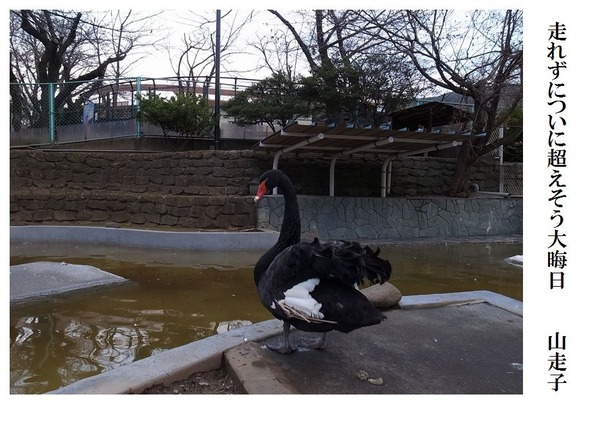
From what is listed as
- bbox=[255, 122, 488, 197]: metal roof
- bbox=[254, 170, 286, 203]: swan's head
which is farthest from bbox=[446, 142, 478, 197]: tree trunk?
bbox=[254, 170, 286, 203]: swan's head

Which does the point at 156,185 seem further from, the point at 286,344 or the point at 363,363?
the point at 363,363

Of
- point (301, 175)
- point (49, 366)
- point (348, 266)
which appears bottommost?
point (49, 366)

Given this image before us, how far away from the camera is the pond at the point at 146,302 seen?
2.94 m

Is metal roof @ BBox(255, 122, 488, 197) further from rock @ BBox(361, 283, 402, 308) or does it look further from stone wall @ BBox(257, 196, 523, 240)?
rock @ BBox(361, 283, 402, 308)

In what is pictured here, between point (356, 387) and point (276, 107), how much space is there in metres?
8.31

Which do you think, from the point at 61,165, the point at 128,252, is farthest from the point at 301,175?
the point at 61,165

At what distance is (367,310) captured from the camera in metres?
2.27

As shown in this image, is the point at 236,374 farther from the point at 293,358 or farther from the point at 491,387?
the point at 491,387

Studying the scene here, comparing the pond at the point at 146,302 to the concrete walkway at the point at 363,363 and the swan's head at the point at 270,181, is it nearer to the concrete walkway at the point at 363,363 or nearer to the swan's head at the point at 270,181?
the concrete walkway at the point at 363,363

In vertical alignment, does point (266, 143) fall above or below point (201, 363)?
above

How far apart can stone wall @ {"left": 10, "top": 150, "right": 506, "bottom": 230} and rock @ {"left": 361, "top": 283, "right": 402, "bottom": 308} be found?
16.5ft

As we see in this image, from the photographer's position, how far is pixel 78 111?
10.4 metres

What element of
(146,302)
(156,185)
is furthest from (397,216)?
(146,302)

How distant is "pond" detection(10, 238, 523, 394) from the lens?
2.94m
